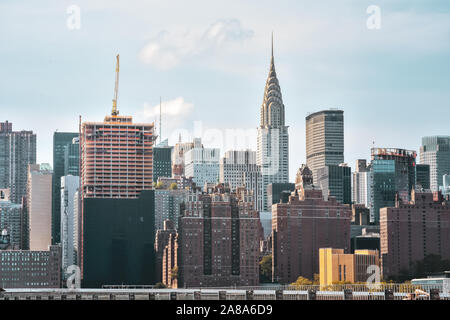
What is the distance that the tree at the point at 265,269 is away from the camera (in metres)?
180

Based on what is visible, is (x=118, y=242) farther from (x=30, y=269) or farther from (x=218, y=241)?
(x=218, y=241)

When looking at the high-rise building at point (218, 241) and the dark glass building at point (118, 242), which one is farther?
the dark glass building at point (118, 242)

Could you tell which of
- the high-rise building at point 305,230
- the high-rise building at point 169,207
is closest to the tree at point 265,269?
the high-rise building at point 305,230

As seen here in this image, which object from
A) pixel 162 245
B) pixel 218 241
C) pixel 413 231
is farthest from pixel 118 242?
pixel 413 231

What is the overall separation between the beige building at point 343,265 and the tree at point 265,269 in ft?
28.9

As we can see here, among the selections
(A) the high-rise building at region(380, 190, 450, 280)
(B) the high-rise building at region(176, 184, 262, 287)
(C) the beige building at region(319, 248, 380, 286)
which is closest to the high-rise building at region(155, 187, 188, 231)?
(B) the high-rise building at region(176, 184, 262, 287)

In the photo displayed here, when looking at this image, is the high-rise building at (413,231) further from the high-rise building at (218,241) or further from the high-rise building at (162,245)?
the high-rise building at (162,245)

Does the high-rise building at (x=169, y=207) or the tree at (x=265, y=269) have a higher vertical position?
the high-rise building at (x=169, y=207)

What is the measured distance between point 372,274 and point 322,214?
25388 mm

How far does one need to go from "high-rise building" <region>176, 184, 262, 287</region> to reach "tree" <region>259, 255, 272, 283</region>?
292 centimetres

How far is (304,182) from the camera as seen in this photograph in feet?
652

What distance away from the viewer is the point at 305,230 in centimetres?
18938
